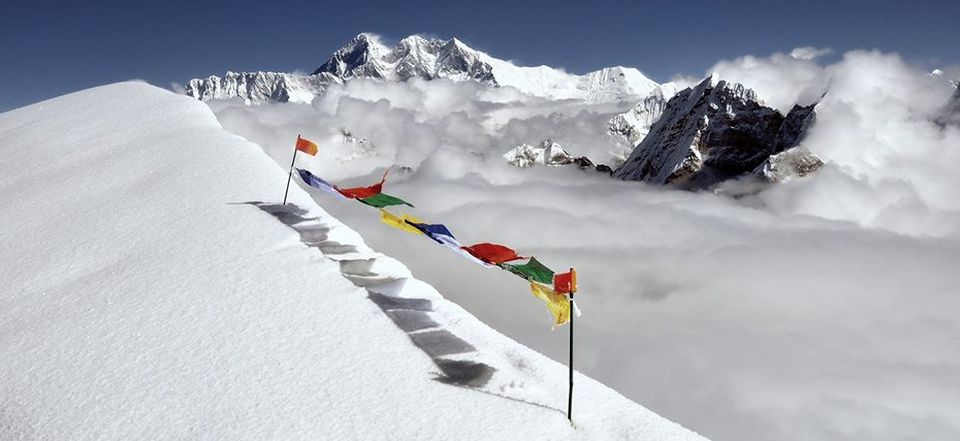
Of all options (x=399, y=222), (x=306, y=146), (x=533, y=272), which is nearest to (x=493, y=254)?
(x=533, y=272)

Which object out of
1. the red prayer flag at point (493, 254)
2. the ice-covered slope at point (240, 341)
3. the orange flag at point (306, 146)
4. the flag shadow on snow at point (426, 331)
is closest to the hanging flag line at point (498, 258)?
the red prayer flag at point (493, 254)

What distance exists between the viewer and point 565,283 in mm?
12102

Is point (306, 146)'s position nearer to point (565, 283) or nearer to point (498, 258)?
point (498, 258)

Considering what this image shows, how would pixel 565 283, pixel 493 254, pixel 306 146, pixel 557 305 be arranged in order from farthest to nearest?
pixel 306 146
pixel 493 254
pixel 557 305
pixel 565 283

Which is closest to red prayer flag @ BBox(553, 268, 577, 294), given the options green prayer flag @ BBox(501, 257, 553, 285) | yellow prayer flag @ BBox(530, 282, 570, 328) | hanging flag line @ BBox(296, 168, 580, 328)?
hanging flag line @ BBox(296, 168, 580, 328)

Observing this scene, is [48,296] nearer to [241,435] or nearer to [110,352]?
[110,352]

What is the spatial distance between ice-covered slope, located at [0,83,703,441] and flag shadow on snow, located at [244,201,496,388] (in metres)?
0.05

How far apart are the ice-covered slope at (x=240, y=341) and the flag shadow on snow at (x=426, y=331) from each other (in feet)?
0.17

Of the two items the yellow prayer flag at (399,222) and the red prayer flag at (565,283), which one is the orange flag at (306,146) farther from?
the red prayer flag at (565,283)

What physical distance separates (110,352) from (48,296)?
4.91m

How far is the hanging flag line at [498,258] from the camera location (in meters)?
12.4

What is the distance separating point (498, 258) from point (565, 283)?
4.52 meters

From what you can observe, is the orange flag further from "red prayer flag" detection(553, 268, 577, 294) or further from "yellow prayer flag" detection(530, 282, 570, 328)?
"red prayer flag" detection(553, 268, 577, 294)

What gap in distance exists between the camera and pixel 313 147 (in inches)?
1000
